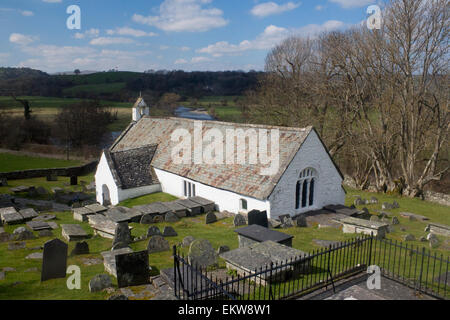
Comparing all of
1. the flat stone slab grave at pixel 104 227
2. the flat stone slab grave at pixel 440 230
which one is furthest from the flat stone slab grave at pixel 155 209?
the flat stone slab grave at pixel 440 230

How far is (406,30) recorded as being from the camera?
30219 mm

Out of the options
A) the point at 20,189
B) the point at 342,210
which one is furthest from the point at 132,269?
the point at 20,189

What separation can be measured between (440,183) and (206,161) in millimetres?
31165

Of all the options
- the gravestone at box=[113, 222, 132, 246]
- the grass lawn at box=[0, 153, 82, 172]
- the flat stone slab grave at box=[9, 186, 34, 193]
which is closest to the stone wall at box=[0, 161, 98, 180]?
the grass lawn at box=[0, 153, 82, 172]

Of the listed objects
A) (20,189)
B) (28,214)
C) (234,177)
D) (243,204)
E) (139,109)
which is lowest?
(20,189)

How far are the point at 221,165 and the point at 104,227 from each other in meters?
9.62

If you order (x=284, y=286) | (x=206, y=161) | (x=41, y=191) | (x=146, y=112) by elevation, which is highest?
(x=146, y=112)

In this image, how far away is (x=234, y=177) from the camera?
2445 cm

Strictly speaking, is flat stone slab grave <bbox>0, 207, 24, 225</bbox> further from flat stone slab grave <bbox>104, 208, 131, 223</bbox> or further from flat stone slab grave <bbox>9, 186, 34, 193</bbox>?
flat stone slab grave <bbox>9, 186, 34, 193</bbox>

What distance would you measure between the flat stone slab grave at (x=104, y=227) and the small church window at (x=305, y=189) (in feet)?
39.0

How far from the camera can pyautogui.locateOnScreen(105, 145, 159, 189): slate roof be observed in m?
29.0

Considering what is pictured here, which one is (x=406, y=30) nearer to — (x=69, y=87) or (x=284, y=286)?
(x=284, y=286)

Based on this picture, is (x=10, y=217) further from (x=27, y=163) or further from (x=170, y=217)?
(x=27, y=163)
